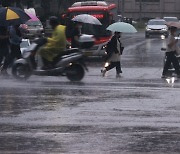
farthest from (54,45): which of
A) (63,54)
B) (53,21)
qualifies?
(53,21)

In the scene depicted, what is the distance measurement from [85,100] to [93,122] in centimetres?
313

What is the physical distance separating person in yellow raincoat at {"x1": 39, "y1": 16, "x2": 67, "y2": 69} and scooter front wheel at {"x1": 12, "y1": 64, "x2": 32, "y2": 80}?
0.50 metres

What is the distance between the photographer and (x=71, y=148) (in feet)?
35.1

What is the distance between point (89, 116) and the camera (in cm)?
1373

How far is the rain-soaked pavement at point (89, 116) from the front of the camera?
1095 cm

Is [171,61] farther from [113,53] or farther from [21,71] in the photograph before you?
[21,71]

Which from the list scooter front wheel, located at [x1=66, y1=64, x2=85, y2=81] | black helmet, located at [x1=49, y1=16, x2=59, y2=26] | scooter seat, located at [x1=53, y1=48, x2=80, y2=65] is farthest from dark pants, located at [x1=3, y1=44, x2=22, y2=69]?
black helmet, located at [x1=49, y1=16, x2=59, y2=26]

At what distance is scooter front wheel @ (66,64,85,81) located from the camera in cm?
2111

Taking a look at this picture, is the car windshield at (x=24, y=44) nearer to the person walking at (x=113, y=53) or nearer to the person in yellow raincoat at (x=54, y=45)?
the person walking at (x=113, y=53)

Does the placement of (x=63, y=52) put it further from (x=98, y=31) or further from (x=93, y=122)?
(x=98, y=31)

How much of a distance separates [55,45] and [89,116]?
24.1 ft

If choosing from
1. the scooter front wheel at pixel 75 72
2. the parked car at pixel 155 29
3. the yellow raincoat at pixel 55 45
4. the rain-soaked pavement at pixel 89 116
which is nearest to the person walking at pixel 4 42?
the rain-soaked pavement at pixel 89 116

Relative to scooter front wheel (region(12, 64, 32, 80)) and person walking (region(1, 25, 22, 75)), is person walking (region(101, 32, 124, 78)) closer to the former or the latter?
person walking (region(1, 25, 22, 75))

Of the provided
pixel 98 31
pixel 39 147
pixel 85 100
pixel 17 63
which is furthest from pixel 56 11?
pixel 39 147
